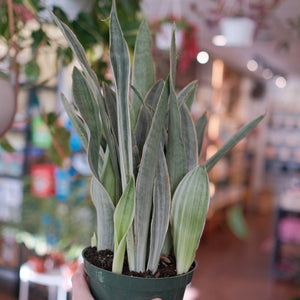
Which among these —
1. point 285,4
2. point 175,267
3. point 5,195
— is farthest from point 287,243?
point 175,267

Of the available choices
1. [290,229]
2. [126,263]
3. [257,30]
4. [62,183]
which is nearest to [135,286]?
[126,263]

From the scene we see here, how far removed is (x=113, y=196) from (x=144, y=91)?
0.24 m

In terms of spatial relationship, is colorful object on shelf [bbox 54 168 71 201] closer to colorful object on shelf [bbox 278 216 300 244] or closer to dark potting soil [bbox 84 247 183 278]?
colorful object on shelf [bbox 278 216 300 244]

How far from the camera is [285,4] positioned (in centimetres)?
340

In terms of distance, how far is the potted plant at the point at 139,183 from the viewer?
0.72 meters

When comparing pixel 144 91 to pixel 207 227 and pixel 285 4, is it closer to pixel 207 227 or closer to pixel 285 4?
pixel 285 4

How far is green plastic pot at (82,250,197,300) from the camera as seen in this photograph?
2.35 ft

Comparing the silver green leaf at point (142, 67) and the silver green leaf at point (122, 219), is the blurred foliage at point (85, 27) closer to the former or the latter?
the silver green leaf at point (142, 67)

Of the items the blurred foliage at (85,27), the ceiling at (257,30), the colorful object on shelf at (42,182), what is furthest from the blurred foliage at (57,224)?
the blurred foliage at (85,27)

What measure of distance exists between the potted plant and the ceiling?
119cm

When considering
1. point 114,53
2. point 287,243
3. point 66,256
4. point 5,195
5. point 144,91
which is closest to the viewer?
point 114,53

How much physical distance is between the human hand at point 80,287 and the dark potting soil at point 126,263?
46 millimetres

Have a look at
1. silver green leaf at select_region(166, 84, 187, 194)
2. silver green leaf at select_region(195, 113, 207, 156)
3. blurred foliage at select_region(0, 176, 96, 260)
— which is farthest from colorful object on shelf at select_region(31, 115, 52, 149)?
silver green leaf at select_region(166, 84, 187, 194)

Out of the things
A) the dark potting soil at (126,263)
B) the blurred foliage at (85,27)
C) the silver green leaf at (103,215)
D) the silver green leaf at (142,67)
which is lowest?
the dark potting soil at (126,263)
